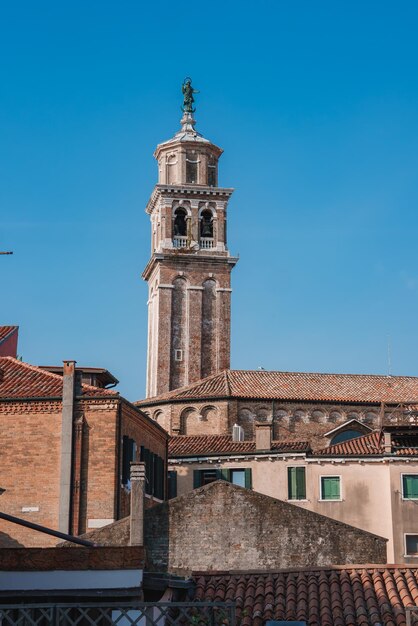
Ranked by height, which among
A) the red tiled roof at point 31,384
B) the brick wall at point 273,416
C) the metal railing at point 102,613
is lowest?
the metal railing at point 102,613

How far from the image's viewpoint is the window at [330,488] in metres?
41.0

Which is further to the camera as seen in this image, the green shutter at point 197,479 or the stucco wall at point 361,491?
the green shutter at point 197,479

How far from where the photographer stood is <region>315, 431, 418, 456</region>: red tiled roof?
134 feet

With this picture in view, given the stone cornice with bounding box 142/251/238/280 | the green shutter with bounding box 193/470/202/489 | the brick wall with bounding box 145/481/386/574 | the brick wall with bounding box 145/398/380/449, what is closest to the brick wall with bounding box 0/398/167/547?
the brick wall with bounding box 145/481/386/574

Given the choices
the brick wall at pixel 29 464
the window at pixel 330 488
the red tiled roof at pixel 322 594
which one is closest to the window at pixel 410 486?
the window at pixel 330 488

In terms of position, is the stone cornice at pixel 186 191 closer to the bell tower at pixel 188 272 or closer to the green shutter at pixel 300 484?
the bell tower at pixel 188 272

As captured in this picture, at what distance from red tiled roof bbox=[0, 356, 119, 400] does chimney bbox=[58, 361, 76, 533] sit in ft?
1.33

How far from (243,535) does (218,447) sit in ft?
A: 53.9

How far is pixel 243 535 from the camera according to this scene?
92.4ft

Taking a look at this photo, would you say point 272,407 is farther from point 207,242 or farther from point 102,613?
point 102,613

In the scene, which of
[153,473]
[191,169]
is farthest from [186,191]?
[153,473]

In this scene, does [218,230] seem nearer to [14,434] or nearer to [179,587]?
[14,434]

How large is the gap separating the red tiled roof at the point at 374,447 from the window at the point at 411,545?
3066mm

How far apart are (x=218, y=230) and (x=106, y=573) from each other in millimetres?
61886
